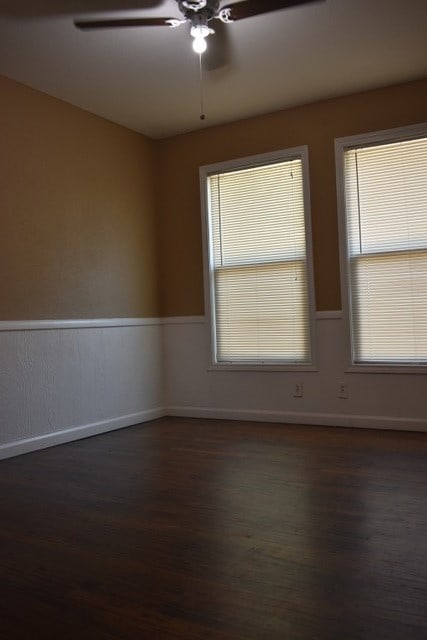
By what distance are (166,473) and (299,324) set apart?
1.94m

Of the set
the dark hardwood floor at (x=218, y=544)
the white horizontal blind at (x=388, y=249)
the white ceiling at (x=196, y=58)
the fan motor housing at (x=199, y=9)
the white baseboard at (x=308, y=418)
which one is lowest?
the dark hardwood floor at (x=218, y=544)

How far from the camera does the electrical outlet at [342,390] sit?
14.5ft

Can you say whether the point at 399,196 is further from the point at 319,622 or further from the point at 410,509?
the point at 319,622

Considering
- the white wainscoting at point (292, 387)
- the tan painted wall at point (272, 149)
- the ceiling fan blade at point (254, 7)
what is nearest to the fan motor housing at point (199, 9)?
the ceiling fan blade at point (254, 7)

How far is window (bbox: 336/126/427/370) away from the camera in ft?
13.7

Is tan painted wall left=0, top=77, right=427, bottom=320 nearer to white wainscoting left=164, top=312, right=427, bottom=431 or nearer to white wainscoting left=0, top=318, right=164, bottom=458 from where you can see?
white wainscoting left=0, top=318, right=164, bottom=458

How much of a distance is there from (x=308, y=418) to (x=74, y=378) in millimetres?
1913

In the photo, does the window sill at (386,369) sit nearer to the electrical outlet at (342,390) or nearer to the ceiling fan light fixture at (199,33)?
the electrical outlet at (342,390)

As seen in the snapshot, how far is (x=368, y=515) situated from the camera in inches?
94.6

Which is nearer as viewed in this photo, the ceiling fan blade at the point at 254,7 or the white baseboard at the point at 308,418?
the ceiling fan blade at the point at 254,7

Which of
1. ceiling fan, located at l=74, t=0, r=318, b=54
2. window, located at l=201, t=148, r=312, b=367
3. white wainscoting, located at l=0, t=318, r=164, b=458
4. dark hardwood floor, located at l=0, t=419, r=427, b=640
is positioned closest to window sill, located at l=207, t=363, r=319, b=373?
window, located at l=201, t=148, r=312, b=367

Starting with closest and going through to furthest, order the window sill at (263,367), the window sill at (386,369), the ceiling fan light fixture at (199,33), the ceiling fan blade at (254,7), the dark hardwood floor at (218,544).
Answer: the dark hardwood floor at (218,544) < the ceiling fan blade at (254,7) < the ceiling fan light fixture at (199,33) < the window sill at (386,369) < the window sill at (263,367)

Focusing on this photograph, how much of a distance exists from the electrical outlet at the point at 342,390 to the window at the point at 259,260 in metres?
0.33

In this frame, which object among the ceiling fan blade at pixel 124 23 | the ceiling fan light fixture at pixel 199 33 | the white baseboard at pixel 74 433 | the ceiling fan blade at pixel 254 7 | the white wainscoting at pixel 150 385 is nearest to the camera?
the ceiling fan blade at pixel 254 7
